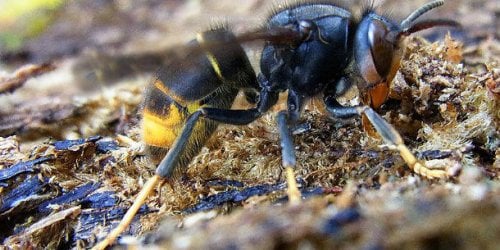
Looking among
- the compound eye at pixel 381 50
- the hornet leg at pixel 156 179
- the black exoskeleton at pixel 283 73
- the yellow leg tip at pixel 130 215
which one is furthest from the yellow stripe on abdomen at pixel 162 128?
the compound eye at pixel 381 50

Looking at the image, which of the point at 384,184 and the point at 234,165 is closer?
the point at 384,184

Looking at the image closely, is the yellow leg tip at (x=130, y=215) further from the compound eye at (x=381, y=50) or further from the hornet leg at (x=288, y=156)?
the compound eye at (x=381, y=50)

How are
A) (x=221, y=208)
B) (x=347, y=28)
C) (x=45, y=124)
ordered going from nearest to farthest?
1. (x=221, y=208)
2. (x=347, y=28)
3. (x=45, y=124)

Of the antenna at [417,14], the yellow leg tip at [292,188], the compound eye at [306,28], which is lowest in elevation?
the yellow leg tip at [292,188]

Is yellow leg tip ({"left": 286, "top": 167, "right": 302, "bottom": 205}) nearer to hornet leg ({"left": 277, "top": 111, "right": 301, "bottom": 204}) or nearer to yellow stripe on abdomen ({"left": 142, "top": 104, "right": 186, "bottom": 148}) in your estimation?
hornet leg ({"left": 277, "top": 111, "right": 301, "bottom": 204})

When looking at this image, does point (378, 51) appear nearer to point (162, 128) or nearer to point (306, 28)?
point (306, 28)

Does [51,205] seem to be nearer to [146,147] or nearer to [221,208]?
[146,147]

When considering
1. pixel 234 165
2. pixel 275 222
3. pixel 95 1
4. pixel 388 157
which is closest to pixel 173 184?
pixel 234 165
